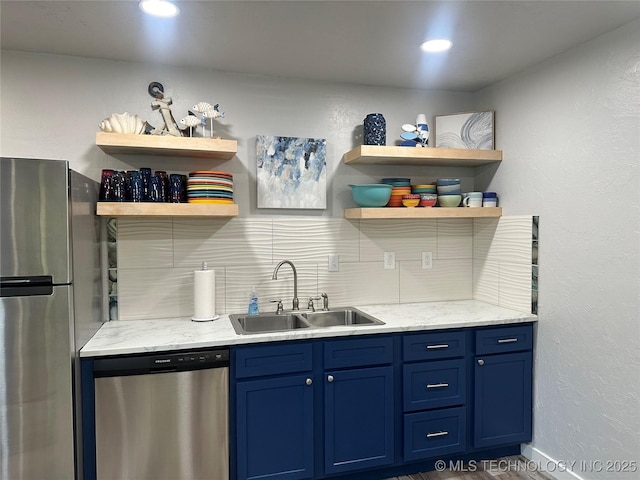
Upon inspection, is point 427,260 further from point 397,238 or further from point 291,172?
point 291,172

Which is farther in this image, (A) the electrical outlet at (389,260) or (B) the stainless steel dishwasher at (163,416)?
(A) the electrical outlet at (389,260)

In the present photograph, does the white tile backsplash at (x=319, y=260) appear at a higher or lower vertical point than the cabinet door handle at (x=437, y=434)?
higher

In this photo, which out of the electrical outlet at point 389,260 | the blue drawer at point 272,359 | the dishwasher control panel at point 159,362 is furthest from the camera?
the electrical outlet at point 389,260

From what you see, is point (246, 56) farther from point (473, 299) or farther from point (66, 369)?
point (473, 299)

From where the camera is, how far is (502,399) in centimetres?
260

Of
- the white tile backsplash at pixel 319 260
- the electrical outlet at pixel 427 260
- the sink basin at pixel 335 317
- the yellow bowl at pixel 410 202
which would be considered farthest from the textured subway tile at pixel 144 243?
the electrical outlet at pixel 427 260

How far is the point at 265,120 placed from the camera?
2777 mm

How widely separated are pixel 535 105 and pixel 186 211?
6.96ft

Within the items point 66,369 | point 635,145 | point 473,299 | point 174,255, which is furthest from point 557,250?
point 66,369

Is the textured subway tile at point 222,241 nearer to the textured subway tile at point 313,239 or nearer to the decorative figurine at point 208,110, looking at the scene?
the textured subway tile at point 313,239

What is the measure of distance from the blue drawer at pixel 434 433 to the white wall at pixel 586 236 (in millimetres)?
511

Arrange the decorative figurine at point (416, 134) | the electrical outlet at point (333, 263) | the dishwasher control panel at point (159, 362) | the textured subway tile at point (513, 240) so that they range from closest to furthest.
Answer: the dishwasher control panel at point (159, 362), the textured subway tile at point (513, 240), the decorative figurine at point (416, 134), the electrical outlet at point (333, 263)

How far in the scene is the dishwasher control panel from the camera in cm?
202

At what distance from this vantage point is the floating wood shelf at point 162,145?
225 centimetres
